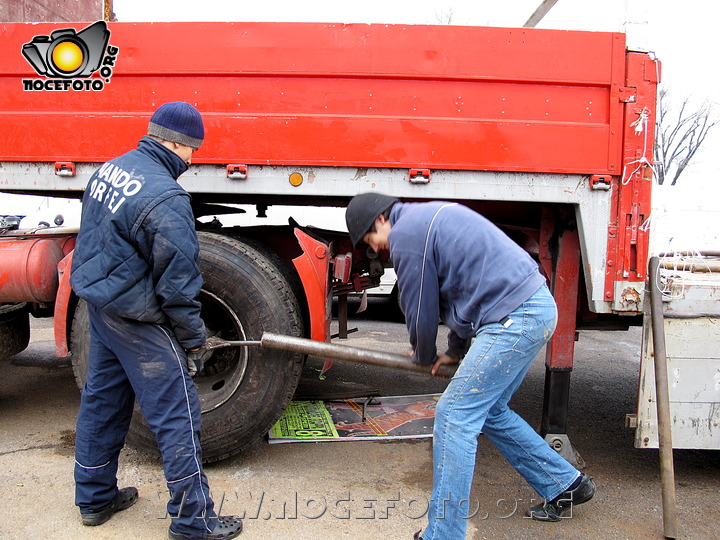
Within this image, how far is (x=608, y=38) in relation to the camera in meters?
2.96

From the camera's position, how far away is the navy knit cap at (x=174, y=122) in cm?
251

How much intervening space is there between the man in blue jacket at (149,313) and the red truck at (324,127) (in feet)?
1.73

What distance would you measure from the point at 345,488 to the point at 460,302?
131 centimetres

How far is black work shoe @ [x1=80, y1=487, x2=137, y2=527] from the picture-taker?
2.62 meters

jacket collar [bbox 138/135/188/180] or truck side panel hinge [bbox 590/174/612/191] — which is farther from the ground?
jacket collar [bbox 138/135/188/180]

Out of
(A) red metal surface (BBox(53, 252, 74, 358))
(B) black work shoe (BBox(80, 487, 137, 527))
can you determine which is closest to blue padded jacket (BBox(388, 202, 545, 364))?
(B) black work shoe (BBox(80, 487, 137, 527))

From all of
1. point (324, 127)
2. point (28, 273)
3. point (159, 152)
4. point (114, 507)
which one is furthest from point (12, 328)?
point (324, 127)

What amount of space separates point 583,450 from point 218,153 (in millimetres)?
2821

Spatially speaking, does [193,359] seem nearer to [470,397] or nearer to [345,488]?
[345,488]

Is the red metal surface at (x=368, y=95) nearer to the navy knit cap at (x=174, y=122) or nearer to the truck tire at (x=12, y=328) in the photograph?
the navy knit cap at (x=174, y=122)

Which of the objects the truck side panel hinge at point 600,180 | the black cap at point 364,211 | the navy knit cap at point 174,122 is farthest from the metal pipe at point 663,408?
the navy knit cap at point 174,122

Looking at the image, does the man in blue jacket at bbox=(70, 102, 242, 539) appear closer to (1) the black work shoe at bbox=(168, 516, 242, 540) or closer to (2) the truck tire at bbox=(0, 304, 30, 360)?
(1) the black work shoe at bbox=(168, 516, 242, 540)

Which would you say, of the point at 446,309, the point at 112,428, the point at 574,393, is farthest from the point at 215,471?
the point at 574,393

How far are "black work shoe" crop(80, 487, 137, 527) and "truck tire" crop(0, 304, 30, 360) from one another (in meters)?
1.71
